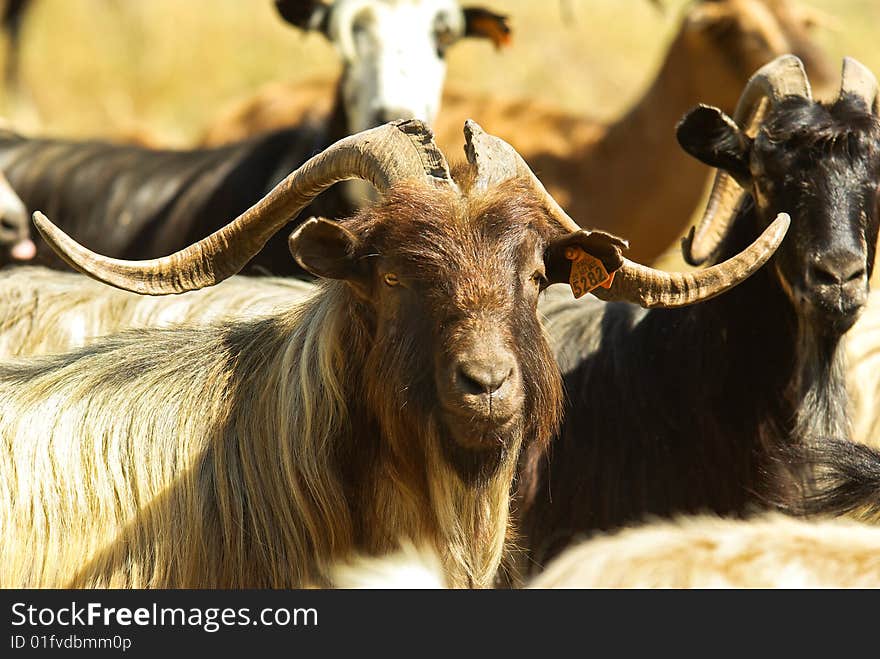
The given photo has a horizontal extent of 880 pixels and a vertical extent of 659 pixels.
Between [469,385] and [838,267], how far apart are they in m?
1.84

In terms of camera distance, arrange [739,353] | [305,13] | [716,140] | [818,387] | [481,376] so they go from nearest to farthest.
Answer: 1. [481,376]
2. [818,387]
3. [739,353]
4. [716,140]
5. [305,13]

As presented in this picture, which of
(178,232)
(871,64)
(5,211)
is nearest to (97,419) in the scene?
(5,211)

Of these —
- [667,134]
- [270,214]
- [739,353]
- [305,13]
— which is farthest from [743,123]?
[667,134]

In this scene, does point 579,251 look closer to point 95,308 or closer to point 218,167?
point 95,308

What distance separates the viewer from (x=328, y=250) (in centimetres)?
452

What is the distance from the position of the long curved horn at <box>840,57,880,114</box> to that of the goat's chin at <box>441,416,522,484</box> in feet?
7.95

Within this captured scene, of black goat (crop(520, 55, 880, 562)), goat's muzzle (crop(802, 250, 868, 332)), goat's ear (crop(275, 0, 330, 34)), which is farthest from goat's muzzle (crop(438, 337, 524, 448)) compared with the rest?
goat's ear (crop(275, 0, 330, 34))

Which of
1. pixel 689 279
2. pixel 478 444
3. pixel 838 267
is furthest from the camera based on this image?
pixel 838 267

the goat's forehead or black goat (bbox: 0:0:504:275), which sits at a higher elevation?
black goat (bbox: 0:0:504:275)

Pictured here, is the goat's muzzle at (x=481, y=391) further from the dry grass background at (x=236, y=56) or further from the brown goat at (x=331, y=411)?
the dry grass background at (x=236, y=56)

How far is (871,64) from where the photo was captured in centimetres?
2127

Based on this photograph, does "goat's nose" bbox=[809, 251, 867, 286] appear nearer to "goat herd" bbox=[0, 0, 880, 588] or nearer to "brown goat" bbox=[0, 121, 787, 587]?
"goat herd" bbox=[0, 0, 880, 588]

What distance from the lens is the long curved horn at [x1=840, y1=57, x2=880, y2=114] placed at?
5832mm
